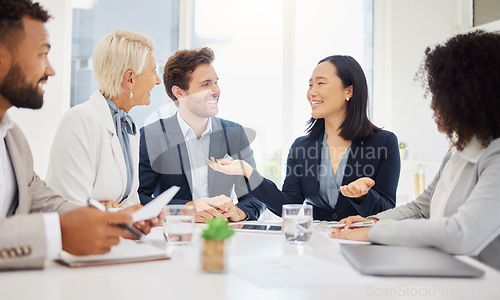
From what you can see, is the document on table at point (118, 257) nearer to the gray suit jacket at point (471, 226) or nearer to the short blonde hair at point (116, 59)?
the gray suit jacket at point (471, 226)

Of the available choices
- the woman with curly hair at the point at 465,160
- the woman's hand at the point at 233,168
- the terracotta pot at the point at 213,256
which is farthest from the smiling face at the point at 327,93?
the terracotta pot at the point at 213,256

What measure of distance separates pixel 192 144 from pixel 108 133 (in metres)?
0.84

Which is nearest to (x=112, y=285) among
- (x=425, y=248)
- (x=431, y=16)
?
(x=425, y=248)

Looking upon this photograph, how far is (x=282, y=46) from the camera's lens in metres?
4.70

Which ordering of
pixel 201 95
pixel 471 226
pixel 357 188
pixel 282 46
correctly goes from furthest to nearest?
pixel 282 46
pixel 201 95
pixel 357 188
pixel 471 226

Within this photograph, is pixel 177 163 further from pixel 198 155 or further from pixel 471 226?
pixel 471 226

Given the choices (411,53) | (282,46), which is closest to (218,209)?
(282,46)

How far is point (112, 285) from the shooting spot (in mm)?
841

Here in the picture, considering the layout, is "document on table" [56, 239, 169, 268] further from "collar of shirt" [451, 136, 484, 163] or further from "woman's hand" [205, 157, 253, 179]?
"woman's hand" [205, 157, 253, 179]

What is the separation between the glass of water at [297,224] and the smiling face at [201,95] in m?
1.61

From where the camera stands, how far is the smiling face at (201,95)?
2871mm

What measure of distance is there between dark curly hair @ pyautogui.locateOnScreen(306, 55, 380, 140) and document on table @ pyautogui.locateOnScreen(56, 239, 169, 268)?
1.59m

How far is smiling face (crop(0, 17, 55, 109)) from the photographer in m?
1.31

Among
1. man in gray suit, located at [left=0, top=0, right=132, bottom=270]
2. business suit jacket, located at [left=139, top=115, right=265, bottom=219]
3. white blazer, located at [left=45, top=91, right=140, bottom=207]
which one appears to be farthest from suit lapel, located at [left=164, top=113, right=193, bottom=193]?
man in gray suit, located at [left=0, top=0, right=132, bottom=270]
